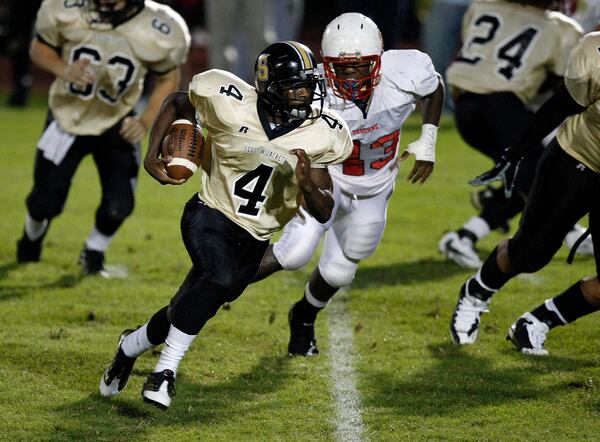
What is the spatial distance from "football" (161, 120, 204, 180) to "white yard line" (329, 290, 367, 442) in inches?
38.0

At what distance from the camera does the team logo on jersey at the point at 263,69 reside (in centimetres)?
386

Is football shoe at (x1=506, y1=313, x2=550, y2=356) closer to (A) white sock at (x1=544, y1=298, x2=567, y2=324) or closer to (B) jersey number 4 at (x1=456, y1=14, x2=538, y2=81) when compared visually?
(A) white sock at (x1=544, y1=298, x2=567, y2=324)

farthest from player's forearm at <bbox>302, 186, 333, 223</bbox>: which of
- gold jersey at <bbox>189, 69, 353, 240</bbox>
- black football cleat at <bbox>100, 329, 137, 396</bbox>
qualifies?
black football cleat at <bbox>100, 329, 137, 396</bbox>

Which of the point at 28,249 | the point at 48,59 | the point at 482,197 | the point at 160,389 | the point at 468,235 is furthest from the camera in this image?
the point at 482,197

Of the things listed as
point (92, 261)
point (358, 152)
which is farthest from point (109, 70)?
point (358, 152)

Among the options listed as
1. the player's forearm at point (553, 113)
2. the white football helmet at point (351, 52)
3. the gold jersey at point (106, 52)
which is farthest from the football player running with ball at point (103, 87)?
the player's forearm at point (553, 113)

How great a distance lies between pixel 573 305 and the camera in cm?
457

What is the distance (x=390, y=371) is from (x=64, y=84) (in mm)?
2432

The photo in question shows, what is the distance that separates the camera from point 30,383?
412 centimetres

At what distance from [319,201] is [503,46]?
2.56 meters

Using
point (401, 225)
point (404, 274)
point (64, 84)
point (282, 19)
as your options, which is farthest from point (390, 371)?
point (282, 19)

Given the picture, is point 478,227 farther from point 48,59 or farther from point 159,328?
point 159,328

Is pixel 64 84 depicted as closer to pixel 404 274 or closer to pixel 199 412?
pixel 404 274

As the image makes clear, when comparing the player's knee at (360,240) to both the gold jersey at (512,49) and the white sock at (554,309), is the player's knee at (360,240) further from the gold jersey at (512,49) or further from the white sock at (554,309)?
the gold jersey at (512,49)
